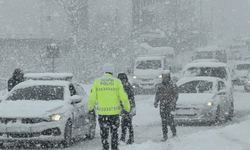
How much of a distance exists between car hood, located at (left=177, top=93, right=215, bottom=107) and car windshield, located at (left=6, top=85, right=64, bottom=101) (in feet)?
15.1

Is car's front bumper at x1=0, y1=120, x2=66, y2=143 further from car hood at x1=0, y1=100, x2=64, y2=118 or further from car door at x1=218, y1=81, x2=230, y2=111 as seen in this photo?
car door at x1=218, y1=81, x2=230, y2=111

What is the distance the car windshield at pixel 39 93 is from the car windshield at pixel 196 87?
571cm

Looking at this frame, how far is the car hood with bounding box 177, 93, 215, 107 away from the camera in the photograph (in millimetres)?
15503

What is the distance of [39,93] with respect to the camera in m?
12.0

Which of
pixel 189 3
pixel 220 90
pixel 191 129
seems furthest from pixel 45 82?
pixel 189 3

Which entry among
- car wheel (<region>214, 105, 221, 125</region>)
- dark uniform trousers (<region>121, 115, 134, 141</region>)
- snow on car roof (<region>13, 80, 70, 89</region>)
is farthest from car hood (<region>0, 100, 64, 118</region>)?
car wheel (<region>214, 105, 221, 125</region>)

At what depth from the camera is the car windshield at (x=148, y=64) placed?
3046cm

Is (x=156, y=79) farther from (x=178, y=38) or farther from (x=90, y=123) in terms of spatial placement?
(x=178, y=38)

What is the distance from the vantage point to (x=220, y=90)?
1666 centimetres

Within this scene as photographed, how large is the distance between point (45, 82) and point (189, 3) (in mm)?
87342

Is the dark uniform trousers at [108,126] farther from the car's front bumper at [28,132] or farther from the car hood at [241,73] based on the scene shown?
the car hood at [241,73]

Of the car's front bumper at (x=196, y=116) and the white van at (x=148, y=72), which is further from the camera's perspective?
the white van at (x=148, y=72)

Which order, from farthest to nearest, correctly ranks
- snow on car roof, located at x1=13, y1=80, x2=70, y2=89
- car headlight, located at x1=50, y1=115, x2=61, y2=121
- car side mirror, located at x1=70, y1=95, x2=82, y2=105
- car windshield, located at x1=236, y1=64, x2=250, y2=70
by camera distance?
car windshield, located at x1=236, y1=64, x2=250, y2=70
snow on car roof, located at x1=13, y1=80, x2=70, y2=89
car side mirror, located at x1=70, y1=95, x2=82, y2=105
car headlight, located at x1=50, y1=115, x2=61, y2=121

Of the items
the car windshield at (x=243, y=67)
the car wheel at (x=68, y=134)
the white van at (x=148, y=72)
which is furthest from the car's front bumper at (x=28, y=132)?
the car windshield at (x=243, y=67)
